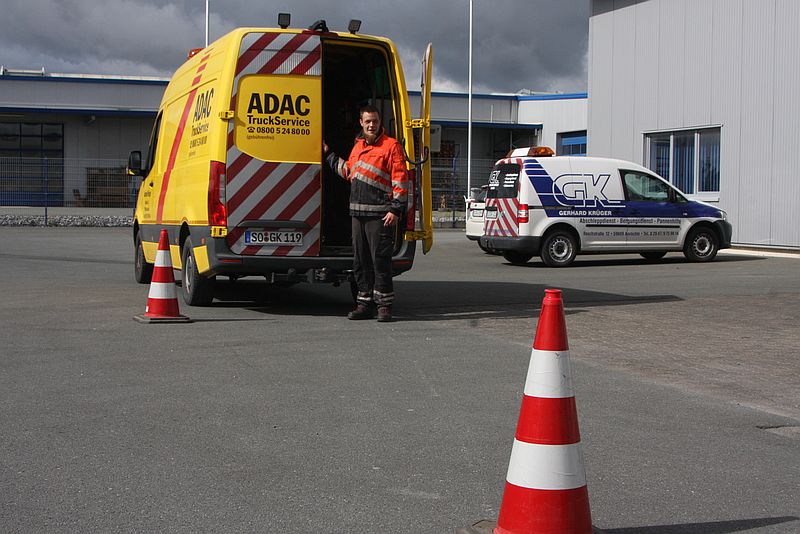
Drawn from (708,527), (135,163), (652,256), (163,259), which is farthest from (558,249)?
(708,527)

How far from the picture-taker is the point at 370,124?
33.2 ft

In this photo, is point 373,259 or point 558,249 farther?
point 558,249

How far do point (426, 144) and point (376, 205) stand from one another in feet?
3.07

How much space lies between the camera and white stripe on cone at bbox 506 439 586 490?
11.8 feet

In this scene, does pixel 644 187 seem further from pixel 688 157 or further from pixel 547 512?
pixel 547 512

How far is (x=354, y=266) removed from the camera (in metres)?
10.4

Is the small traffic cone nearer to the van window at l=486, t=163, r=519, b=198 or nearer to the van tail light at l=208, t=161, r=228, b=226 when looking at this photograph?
the van tail light at l=208, t=161, r=228, b=226

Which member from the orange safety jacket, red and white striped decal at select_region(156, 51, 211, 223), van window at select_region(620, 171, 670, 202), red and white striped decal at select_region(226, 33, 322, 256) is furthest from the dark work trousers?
van window at select_region(620, 171, 670, 202)

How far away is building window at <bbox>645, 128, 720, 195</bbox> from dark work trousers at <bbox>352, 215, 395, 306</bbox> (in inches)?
638

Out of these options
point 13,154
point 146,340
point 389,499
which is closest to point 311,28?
point 146,340

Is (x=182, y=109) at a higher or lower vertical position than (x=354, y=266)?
higher

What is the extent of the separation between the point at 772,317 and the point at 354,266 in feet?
14.6

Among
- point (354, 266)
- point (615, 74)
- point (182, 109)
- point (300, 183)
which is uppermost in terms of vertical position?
point (615, 74)

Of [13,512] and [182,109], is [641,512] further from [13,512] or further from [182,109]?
[182,109]
